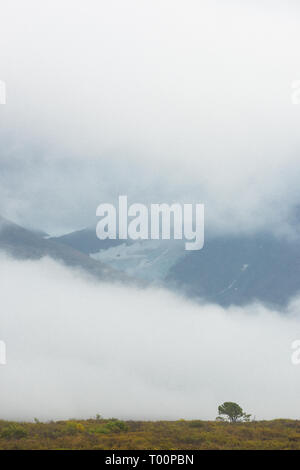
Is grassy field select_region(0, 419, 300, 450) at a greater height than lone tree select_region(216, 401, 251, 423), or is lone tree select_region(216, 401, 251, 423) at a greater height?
lone tree select_region(216, 401, 251, 423)

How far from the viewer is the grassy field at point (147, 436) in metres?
73.8

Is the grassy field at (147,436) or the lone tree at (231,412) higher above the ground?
the lone tree at (231,412)

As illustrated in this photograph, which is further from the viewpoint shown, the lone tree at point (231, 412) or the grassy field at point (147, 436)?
the lone tree at point (231, 412)

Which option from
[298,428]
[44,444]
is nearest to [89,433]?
[44,444]

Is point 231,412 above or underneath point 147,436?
above

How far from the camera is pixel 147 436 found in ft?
262

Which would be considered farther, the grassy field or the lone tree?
the lone tree

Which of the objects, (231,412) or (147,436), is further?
(231,412)

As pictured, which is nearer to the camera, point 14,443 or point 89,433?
point 14,443

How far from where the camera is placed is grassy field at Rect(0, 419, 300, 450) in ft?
242
